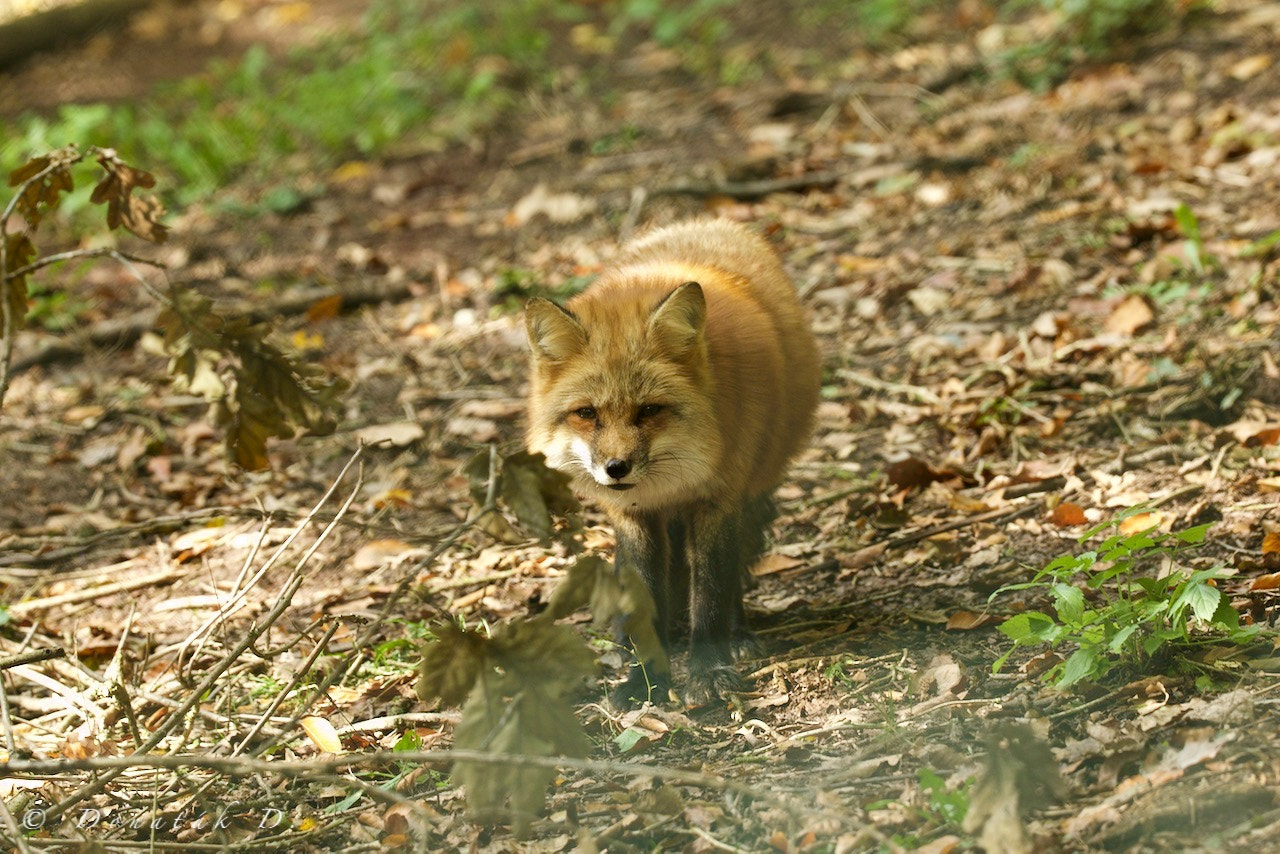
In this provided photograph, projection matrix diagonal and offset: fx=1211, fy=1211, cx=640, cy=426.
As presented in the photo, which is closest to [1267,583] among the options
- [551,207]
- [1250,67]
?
[1250,67]

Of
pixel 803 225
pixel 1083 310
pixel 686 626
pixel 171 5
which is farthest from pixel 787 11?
pixel 686 626

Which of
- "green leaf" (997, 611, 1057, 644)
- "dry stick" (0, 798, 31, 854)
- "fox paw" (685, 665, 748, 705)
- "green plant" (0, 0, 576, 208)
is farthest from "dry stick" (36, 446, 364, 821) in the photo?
"green plant" (0, 0, 576, 208)

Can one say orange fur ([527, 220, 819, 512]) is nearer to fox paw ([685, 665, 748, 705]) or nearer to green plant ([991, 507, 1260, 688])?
fox paw ([685, 665, 748, 705])

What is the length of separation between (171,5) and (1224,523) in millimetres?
14329

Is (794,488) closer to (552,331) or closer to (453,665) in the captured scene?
(552,331)

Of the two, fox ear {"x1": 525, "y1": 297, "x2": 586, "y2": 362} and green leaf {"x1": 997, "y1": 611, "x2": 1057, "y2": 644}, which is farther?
fox ear {"x1": 525, "y1": 297, "x2": 586, "y2": 362}

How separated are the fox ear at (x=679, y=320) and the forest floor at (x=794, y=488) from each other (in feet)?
3.22

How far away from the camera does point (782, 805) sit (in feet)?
10.1

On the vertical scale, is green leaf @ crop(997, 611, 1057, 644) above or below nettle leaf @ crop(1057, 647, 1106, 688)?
above

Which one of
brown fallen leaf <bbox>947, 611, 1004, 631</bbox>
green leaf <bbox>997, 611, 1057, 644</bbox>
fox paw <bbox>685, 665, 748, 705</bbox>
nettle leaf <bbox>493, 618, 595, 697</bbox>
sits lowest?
fox paw <bbox>685, 665, 748, 705</bbox>

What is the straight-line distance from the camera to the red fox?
4.30m

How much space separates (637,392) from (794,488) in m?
1.96

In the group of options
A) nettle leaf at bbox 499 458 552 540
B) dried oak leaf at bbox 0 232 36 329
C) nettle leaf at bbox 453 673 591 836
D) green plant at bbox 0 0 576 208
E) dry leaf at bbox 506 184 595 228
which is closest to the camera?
nettle leaf at bbox 453 673 591 836

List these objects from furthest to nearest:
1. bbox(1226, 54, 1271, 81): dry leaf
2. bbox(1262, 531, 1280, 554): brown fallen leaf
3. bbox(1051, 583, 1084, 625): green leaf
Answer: bbox(1226, 54, 1271, 81): dry leaf
bbox(1262, 531, 1280, 554): brown fallen leaf
bbox(1051, 583, 1084, 625): green leaf
